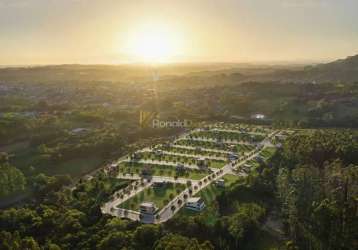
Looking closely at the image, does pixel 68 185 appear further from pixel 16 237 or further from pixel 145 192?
pixel 16 237

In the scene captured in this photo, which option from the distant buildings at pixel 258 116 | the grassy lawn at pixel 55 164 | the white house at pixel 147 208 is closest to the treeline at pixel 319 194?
the white house at pixel 147 208

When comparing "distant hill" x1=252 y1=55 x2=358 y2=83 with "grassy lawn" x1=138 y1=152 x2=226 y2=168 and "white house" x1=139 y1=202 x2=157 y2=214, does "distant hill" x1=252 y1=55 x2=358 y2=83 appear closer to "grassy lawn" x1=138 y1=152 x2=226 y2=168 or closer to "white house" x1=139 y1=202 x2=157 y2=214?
"grassy lawn" x1=138 y1=152 x2=226 y2=168

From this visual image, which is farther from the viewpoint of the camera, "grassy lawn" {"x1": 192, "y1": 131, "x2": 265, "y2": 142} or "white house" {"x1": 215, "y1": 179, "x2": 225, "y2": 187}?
A: "grassy lawn" {"x1": 192, "y1": 131, "x2": 265, "y2": 142}

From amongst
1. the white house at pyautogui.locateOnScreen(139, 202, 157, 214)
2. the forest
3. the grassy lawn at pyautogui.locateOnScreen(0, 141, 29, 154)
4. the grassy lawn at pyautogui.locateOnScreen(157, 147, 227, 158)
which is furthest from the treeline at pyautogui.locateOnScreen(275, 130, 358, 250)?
the grassy lawn at pyautogui.locateOnScreen(0, 141, 29, 154)

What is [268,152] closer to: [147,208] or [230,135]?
[230,135]

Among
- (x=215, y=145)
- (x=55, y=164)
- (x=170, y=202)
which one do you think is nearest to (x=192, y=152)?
(x=215, y=145)

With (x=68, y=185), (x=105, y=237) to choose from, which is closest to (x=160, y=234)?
(x=105, y=237)
